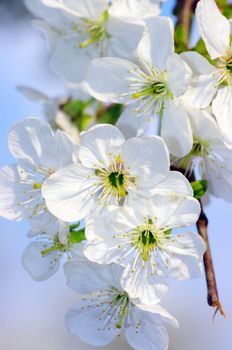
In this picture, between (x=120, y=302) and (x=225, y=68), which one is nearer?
(x=225, y=68)

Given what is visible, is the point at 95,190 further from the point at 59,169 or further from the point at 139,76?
the point at 139,76

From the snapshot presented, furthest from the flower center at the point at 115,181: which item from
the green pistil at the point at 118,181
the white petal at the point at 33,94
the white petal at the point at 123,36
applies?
the white petal at the point at 33,94

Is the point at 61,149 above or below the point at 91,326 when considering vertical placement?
above

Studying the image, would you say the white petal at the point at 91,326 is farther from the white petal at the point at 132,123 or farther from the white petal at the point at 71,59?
the white petal at the point at 71,59

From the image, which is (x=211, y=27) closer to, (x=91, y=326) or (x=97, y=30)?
(x=97, y=30)

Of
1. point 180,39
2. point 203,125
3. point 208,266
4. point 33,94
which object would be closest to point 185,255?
point 208,266

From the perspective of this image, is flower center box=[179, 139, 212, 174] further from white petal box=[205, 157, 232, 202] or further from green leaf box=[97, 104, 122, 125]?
green leaf box=[97, 104, 122, 125]
